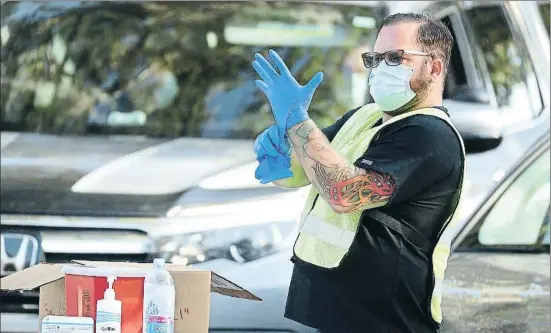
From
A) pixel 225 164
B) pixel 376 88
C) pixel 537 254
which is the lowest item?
pixel 537 254

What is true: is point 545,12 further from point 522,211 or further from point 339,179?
point 339,179

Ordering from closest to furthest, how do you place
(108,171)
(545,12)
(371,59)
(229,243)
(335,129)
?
1. (371,59)
2. (335,129)
3. (229,243)
4. (108,171)
5. (545,12)

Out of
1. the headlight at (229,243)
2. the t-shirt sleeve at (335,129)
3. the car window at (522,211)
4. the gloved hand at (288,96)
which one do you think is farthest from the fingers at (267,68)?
the car window at (522,211)

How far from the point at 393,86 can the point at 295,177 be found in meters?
0.42

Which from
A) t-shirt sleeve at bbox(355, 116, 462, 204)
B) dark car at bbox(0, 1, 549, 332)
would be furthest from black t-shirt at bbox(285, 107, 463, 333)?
dark car at bbox(0, 1, 549, 332)

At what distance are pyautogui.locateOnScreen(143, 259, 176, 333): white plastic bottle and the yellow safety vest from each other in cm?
38

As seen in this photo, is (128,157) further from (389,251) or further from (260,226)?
(389,251)

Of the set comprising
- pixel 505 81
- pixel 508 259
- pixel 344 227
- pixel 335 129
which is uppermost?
pixel 505 81

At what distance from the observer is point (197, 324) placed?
295 cm

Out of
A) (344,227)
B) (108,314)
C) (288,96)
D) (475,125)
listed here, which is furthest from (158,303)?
(475,125)

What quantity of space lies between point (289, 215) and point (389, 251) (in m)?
1.62

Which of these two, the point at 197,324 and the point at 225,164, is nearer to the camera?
the point at 197,324

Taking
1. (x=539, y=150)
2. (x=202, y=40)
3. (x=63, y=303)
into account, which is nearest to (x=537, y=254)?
(x=539, y=150)

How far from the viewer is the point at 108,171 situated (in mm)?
4688
